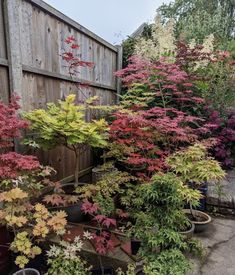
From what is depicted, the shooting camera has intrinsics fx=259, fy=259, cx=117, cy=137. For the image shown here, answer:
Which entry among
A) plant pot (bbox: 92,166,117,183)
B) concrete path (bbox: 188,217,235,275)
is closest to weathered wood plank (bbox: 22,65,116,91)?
plant pot (bbox: 92,166,117,183)

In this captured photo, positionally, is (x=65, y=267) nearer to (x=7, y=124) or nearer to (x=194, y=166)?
(x=7, y=124)

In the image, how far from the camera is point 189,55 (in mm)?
3750

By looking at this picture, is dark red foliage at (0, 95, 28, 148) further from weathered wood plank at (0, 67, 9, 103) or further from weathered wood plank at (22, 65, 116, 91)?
weathered wood plank at (22, 65, 116, 91)

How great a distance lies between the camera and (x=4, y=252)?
2041mm

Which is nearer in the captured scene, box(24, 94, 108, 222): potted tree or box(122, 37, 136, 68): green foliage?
box(24, 94, 108, 222): potted tree

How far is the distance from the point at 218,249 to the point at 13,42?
2.64 metres

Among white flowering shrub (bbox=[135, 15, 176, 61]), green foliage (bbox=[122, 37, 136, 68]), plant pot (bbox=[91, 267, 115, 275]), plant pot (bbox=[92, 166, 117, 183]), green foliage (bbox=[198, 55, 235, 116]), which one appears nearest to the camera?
plant pot (bbox=[91, 267, 115, 275])

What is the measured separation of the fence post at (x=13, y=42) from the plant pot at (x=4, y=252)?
3.74ft

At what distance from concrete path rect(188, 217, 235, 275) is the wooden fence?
5.51 feet

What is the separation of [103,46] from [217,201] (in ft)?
8.80

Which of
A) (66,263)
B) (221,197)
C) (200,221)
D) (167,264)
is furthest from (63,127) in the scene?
(221,197)

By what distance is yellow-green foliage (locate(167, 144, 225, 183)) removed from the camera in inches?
98.3

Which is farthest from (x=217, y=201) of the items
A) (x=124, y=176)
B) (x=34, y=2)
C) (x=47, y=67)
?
(x=34, y=2)

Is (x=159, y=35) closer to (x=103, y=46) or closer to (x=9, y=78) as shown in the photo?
(x=103, y=46)
